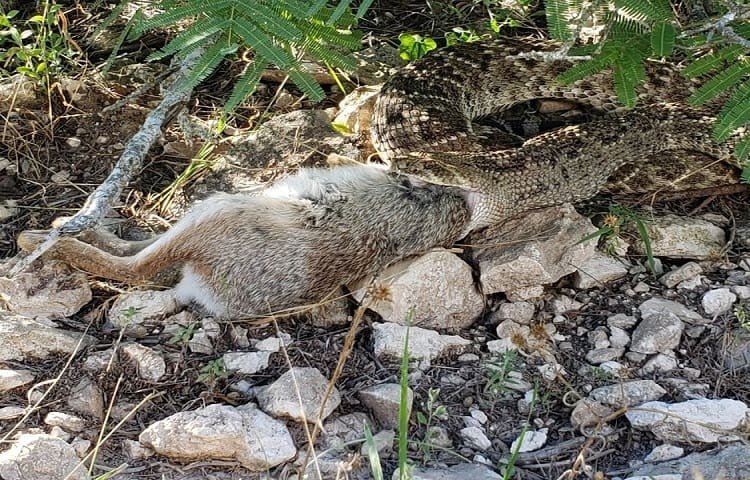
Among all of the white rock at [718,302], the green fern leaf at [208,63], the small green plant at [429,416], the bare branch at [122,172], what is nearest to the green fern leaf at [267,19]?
the green fern leaf at [208,63]

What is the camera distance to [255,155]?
4988 millimetres

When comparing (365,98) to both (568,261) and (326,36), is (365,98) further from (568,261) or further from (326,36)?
(568,261)

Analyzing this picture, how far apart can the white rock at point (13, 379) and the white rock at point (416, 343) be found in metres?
1.37

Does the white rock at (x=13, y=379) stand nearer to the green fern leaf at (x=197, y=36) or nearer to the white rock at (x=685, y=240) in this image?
the green fern leaf at (x=197, y=36)

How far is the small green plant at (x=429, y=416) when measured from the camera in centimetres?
337

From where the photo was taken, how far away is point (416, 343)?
3.96 meters

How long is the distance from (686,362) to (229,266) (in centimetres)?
195

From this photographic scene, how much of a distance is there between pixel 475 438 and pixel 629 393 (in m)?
0.63

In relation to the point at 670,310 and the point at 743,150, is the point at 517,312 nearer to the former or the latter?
the point at 670,310

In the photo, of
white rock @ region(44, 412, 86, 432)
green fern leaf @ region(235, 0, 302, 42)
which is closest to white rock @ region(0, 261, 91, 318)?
white rock @ region(44, 412, 86, 432)

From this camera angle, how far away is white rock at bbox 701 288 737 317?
4.09 m

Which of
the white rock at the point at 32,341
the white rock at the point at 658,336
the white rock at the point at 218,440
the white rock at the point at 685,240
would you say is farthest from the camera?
the white rock at the point at 685,240

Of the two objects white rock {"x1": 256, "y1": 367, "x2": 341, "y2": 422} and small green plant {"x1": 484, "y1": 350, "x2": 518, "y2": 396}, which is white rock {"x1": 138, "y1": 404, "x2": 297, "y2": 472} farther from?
small green plant {"x1": 484, "y1": 350, "x2": 518, "y2": 396}

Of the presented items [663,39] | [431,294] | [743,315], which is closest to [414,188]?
[431,294]
